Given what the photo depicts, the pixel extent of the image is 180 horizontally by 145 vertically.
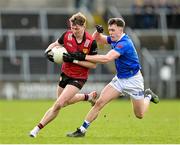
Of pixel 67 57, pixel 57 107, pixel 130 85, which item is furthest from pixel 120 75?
pixel 57 107

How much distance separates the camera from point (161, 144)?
49.9 ft

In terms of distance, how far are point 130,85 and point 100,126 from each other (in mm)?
3361

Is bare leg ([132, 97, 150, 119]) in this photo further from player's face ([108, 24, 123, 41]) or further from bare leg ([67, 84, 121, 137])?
player's face ([108, 24, 123, 41])

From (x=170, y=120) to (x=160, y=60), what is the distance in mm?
13355

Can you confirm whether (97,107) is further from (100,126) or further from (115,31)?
(100,126)

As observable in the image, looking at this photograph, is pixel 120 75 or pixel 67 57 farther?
pixel 120 75

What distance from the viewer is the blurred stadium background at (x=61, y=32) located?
34.9 metres

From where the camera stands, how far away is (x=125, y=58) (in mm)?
16719

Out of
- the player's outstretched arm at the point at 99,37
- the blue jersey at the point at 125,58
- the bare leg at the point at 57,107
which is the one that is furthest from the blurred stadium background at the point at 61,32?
the bare leg at the point at 57,107

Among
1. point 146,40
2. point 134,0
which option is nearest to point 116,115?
point 146,40

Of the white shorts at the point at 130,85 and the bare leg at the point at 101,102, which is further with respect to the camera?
the white shorts at the point at 130,85

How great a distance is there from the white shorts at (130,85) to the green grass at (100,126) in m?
0.86

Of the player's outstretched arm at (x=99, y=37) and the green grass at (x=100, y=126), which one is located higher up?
the player's outstretched arm at (x=99, y=37)

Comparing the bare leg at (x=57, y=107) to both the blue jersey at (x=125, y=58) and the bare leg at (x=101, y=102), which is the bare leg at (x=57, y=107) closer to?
the bare leg at (x=101, y=102)
